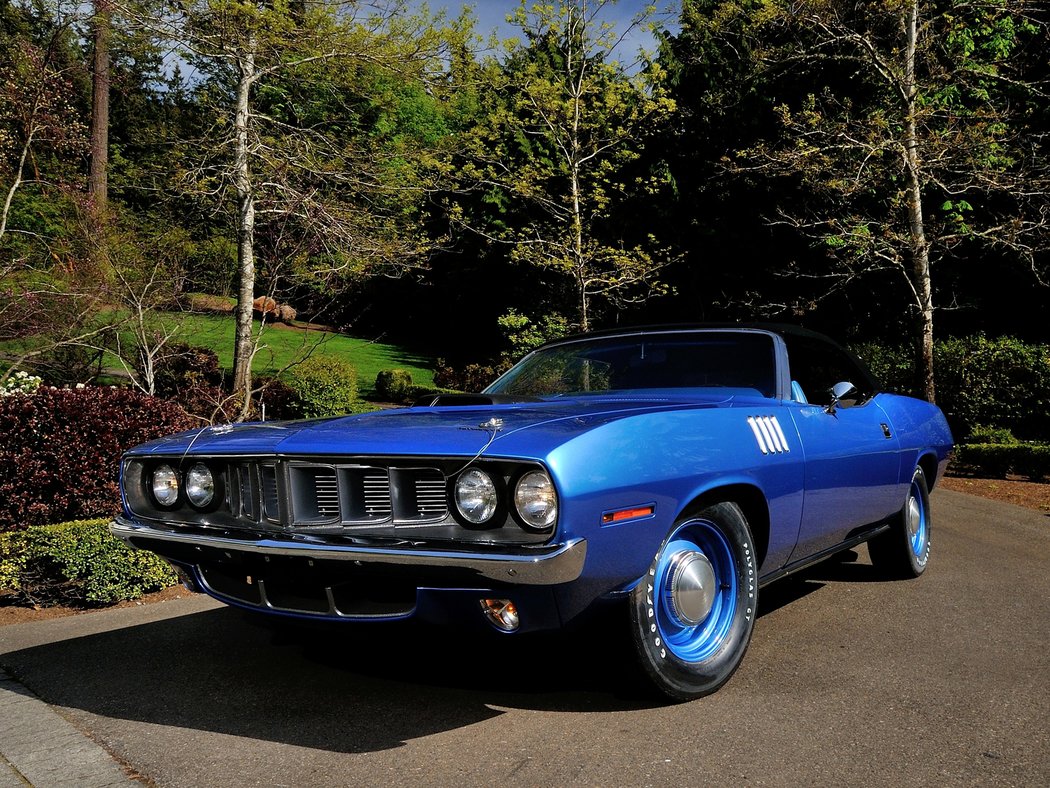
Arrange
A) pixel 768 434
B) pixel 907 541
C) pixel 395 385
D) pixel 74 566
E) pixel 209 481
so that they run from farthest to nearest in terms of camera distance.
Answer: pixel 395 385
pixel 907 541
pixel 74 566
pixel 768 434
pixel 209 481

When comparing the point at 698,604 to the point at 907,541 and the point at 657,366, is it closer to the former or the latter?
the point at 657,366

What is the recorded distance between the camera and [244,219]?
14.0m

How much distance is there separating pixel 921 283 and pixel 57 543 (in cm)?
1326

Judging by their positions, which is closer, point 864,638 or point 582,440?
point 582,440

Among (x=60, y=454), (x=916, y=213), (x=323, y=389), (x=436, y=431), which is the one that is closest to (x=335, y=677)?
(x=436, y=431)

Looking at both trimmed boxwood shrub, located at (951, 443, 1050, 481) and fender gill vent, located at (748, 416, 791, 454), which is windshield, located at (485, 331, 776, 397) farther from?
trimmed boxwood shrub, located at (951, 443, 1050, 481)

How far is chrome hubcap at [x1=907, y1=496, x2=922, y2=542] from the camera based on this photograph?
574cm

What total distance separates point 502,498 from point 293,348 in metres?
22.2

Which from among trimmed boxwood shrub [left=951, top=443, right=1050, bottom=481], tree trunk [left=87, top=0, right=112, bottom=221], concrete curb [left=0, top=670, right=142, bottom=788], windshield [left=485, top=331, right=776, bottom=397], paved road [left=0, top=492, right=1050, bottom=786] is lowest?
trimmed boxwood shrub [left=951, top=443, right=1050, bottom=481]

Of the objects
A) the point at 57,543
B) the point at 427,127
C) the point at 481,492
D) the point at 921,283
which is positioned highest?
the point at 427,127

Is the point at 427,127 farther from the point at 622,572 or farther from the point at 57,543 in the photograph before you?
the point at 622,572

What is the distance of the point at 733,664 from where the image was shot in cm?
Answer: 365

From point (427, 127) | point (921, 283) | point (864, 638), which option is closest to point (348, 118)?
point (921, 283)

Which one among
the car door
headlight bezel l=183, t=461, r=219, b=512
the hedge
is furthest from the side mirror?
the hedge
